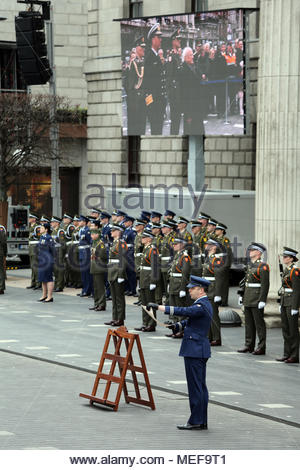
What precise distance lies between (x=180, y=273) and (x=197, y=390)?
23.3 feet

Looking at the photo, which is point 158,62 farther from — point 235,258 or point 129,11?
point 235,258

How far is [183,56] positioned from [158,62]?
1.24m

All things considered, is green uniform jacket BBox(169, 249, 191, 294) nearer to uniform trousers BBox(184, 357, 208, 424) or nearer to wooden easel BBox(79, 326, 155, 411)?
wooden easel BBox(79, 326, 155, 411)

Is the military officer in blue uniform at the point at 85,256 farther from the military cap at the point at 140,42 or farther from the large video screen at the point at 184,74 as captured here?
the military cap at the point at 140,42

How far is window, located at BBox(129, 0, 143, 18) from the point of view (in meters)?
35.6

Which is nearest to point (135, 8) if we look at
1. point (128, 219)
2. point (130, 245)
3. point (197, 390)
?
point (128, 219)

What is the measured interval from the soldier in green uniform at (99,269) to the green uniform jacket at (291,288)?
20.2ft

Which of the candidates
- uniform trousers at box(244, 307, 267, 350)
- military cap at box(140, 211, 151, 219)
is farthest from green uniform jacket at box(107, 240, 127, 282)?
military cap at box(140, 211, 151, 219)

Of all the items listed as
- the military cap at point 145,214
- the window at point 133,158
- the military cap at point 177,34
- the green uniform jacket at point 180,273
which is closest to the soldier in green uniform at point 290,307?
the green uniform jacket at point 180,273

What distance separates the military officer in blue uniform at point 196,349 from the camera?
11648 mm

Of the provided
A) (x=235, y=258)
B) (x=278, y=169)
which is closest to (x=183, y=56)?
(x=235, y=258)

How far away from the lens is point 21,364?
15.8m

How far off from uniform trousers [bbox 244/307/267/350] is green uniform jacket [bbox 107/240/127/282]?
11.3 ft

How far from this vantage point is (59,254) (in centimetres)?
2577
